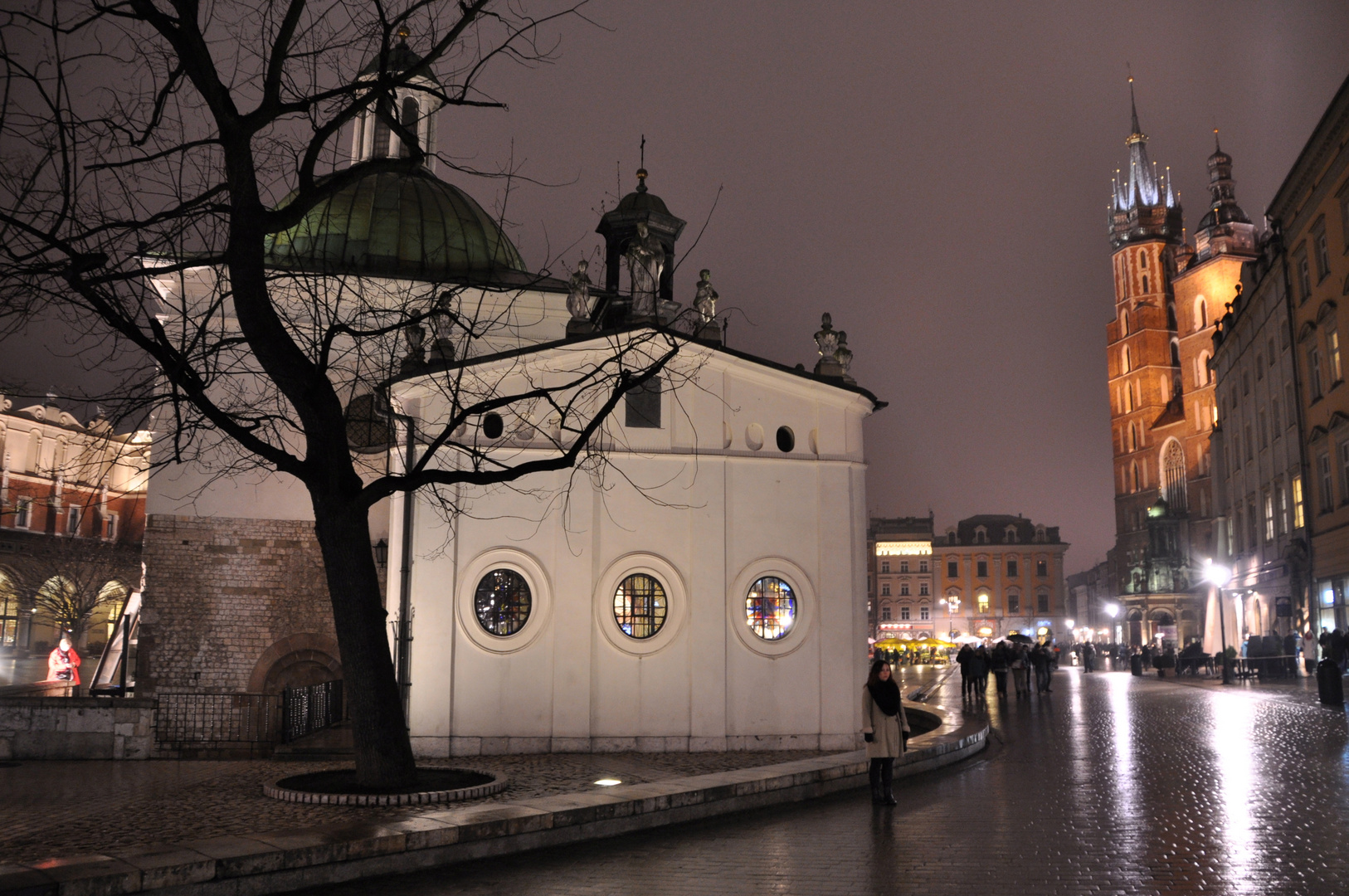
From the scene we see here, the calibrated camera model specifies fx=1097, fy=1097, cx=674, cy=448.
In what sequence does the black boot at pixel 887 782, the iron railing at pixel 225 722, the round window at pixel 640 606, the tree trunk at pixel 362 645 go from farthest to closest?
the round window at pixel 640 606 → the iron railing at pixel 225 722 → the black boot at pixel 887 782 → the tree trunk at pixel 362 645

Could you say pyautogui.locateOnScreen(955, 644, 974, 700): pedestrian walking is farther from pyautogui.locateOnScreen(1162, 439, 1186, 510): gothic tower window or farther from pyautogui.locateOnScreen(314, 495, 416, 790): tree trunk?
pyautogui.locateOnScreen(1162, 439, 1186, 510): gothic tower window

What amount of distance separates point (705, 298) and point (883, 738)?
1035 cm

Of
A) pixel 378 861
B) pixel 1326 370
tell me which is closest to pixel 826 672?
pixel 378 861

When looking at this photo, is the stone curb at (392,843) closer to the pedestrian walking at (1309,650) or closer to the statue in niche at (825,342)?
the statue in niche at (825,342)

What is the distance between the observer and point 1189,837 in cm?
1013

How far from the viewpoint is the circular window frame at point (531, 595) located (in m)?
18.5

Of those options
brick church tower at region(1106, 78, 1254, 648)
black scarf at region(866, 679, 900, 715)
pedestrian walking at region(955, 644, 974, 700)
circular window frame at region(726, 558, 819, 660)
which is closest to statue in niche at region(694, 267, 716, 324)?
circular window frame at region(726, 558, 819, 660)

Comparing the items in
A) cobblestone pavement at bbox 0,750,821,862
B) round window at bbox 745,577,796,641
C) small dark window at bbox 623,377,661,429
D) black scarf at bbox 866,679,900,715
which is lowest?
cobblestone pavement at bbox 0,750,821,862

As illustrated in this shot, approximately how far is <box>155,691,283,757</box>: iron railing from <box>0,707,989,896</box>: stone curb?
369 inches

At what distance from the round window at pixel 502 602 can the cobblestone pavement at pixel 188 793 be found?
7.18 ft

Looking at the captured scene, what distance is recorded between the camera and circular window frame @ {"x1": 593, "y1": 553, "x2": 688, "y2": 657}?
61.9 ft

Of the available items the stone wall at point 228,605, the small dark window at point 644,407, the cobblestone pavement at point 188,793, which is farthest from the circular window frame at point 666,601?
the stone wall at point 228,605

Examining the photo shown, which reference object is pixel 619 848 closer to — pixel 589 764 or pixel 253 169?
pixel 589 764

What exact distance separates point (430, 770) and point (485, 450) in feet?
21.0
